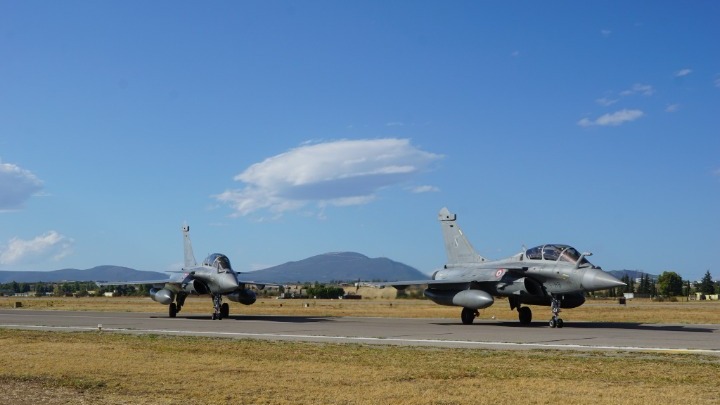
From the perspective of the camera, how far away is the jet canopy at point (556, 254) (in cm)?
2533

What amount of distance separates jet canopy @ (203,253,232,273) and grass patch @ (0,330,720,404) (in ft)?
52.1

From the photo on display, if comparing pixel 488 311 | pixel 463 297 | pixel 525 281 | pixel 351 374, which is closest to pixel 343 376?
pixel 351 374

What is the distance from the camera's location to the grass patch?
9.88m

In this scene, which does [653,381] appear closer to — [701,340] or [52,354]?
[701,340]

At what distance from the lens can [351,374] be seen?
12.1 m

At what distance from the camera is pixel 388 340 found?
19797 millimetres

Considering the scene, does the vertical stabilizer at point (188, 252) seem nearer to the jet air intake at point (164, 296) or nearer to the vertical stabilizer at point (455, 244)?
the jet air intake at point (164, 296)

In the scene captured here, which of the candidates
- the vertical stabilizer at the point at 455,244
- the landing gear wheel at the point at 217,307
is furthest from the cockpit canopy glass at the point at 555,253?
the landing gear wheel at the point at 217,307

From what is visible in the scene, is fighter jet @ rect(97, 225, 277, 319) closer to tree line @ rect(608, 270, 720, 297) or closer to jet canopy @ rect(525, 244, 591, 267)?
jet canopy @ rect(525, 244, 591, 267)

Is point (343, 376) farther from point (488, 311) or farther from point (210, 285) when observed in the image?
point (488, 311)

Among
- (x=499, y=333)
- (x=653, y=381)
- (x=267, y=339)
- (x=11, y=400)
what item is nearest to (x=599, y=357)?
(x=653, y=381)

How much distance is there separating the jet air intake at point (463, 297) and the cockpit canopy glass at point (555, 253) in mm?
2367

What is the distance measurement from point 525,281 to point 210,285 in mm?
15768

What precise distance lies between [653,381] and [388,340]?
955 centimetres
